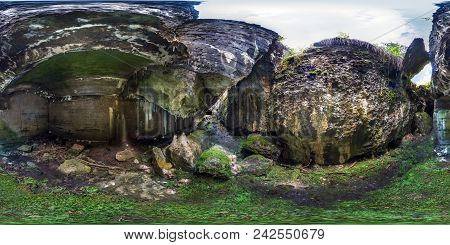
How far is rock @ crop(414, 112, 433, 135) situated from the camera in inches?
127

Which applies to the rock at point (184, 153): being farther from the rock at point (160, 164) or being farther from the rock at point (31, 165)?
the rock at point (31, 165)

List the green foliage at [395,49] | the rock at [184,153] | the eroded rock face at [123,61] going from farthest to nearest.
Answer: the rock at [184,153] < the green foliage at [395,49] < the eroded rock face at [123,61]

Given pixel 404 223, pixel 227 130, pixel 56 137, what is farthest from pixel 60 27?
pixel 404 223

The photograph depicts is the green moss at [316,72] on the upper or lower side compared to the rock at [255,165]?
upper

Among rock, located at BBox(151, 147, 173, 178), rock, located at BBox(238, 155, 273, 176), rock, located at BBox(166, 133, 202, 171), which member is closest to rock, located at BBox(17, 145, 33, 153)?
rock, located at BBox(151, 147, 173, 178)

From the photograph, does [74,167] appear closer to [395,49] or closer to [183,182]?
[183,182]

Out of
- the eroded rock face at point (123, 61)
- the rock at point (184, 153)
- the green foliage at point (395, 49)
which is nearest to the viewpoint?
the eroded rock face at point (123, 61)

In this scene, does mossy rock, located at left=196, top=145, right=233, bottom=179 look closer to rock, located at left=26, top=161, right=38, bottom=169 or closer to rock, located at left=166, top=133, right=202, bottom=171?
rock, located at left=166, top=133, right=202, bottom=171

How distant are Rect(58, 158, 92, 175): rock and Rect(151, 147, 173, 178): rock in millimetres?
477

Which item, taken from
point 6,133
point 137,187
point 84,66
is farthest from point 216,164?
point 6,133

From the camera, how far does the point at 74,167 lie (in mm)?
3297

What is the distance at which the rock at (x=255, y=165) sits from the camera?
10.6 ft

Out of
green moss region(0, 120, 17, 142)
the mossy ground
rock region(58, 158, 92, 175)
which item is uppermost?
green moss region(0, 120, 17, 142)

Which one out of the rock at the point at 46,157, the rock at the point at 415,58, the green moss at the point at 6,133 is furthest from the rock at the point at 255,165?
the green moss at the point at 6,133
